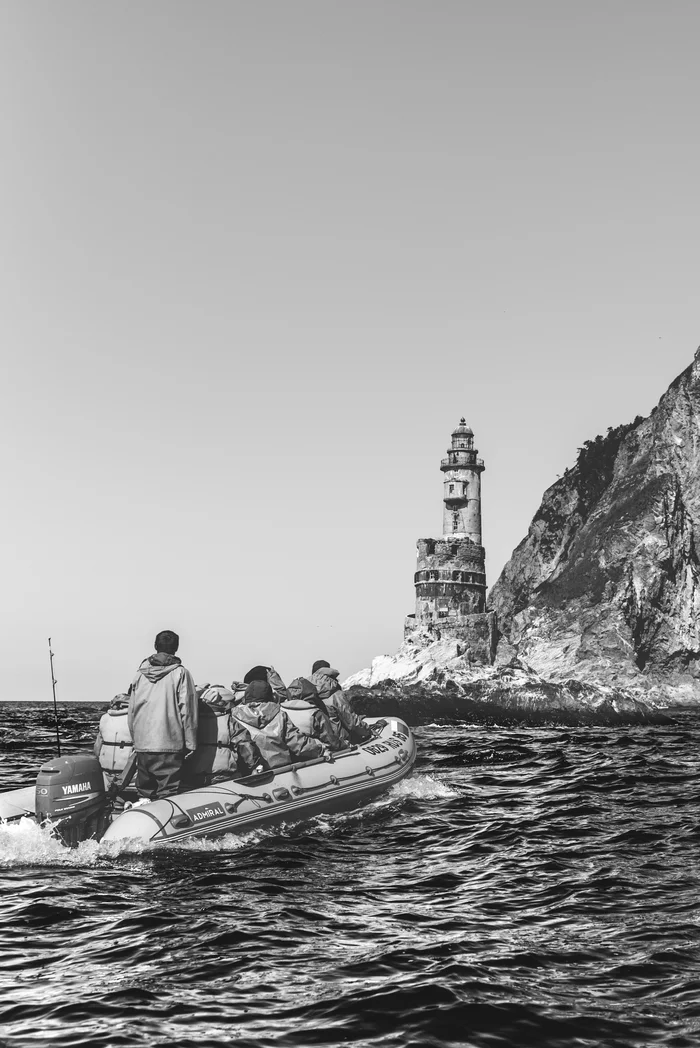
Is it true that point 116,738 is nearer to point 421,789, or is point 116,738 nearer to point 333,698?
point 333,698

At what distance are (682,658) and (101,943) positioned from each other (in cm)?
9877

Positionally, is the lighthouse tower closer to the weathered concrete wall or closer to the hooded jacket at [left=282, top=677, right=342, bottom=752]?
the weathered concrete wall

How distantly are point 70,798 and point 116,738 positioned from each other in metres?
0.95

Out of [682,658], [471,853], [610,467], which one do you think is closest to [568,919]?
[471,853]

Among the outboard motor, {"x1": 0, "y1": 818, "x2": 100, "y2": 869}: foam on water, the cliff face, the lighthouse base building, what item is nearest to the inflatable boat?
the outboard motor

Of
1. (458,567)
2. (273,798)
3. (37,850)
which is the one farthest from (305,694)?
(458,567)

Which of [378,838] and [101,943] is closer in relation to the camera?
[101,943]

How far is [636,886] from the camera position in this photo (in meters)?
10.9

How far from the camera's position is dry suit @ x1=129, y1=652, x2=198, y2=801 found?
12.8 metres

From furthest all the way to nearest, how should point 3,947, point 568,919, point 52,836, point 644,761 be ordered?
point 644,761, point 52,836, point 568,919, point 3,947

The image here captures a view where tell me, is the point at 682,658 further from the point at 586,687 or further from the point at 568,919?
the point at 568,919

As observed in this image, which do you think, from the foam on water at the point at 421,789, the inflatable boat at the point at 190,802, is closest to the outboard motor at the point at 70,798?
the inflatable boat at the point at 190,802

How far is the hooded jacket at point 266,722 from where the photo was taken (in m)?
15.0

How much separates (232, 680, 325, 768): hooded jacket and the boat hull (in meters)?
0.32
